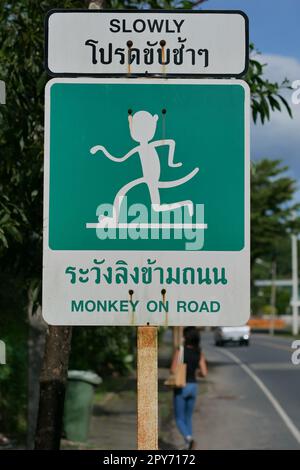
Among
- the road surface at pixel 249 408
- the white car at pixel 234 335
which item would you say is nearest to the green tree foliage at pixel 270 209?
the road surface at pixel 249 408

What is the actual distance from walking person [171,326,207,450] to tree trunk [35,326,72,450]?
7.88 metres

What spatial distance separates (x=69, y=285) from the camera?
3148 mm

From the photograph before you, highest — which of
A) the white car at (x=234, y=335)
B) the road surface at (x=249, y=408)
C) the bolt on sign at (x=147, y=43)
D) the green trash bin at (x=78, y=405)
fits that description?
the bolt on sign at (x=147, y=43)

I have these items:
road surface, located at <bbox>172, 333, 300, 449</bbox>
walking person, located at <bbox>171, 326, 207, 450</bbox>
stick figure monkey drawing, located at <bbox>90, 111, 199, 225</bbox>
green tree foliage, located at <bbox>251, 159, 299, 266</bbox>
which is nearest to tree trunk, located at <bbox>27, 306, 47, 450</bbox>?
walking person, located at <bbox>171, 326, 207, 450</bbox>

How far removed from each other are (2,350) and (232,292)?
5.77ft

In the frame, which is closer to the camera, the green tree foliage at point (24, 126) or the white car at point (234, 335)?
the green tree foliage at point (24, 126)

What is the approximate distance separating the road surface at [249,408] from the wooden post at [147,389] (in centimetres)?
1113

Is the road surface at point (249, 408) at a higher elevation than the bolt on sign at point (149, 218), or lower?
lower

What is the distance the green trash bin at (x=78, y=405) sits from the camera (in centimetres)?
1411

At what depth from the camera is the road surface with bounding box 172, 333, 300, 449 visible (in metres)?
15.0

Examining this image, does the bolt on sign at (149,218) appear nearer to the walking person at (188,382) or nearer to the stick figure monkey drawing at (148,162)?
the stick figure monkey drawing at (148,162)

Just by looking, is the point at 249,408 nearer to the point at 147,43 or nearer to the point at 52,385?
the point at 52,385

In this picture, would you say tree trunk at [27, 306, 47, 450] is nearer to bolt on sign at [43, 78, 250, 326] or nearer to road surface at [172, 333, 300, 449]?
road surface at [172, 333, 300, 449]
